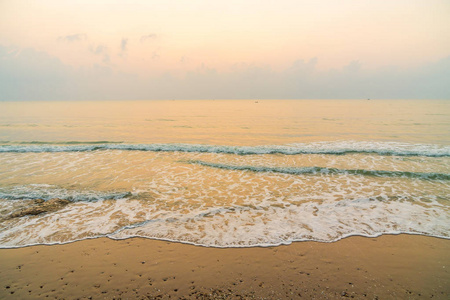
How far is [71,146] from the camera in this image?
21.5m

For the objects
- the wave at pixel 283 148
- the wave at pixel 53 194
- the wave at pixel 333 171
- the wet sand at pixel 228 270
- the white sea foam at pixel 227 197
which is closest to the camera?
the wet sand at pixel 228 270

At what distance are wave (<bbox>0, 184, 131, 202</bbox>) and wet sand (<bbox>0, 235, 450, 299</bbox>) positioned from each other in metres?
3.79

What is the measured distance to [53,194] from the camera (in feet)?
35.3

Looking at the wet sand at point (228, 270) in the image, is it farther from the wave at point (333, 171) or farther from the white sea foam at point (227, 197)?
the wave at point (333, 171)

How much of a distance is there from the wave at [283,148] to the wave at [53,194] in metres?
9.63

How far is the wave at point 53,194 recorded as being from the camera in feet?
33.8

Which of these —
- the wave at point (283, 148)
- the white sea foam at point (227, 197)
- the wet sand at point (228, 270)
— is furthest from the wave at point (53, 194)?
the wave at point (283, 148)

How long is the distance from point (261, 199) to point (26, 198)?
10.4 m

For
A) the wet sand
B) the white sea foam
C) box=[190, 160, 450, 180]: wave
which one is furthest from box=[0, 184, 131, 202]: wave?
box=[190, 160, 450, 180]: wave

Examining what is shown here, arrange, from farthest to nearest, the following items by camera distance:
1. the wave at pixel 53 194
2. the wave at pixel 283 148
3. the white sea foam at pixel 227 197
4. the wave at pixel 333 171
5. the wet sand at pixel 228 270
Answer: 1. the wave at pixel 283 148
2. the wave at pixel 333 171
3. the wave at pixel 53 194
4. the white sea foam at pixel 227 197
5. the wet sand at pixel 228 270

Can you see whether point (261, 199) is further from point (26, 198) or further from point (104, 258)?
point (26, 198)

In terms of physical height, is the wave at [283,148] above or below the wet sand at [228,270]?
above

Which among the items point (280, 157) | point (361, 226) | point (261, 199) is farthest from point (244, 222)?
point (280, 157)

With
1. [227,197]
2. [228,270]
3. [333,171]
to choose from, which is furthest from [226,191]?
[333,171]
